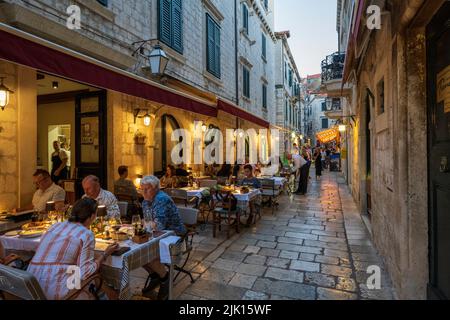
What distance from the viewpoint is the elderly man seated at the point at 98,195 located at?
12.4ft

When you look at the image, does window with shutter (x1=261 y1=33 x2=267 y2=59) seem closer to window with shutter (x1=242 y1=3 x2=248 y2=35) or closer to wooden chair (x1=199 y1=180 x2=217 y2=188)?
window with shutter (x1=242 y1=3 x2=248 y2=35)

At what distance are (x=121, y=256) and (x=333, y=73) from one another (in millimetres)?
11577

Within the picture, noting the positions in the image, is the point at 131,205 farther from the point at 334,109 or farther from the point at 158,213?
the point at 334,109

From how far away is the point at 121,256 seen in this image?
2393 millimetres

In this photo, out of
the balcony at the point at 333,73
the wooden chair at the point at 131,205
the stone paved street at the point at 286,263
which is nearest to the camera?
the stone paved street at the point at 286,263

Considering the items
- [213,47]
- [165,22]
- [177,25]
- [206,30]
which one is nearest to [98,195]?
[165,22]

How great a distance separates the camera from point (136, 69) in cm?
730

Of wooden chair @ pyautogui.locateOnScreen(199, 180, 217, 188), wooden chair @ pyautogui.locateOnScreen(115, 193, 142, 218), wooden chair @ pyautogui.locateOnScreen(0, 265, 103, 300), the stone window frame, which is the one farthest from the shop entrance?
the stone window frame

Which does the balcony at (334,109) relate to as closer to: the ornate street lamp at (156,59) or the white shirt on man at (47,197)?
the ornate street lamp at (156,59)

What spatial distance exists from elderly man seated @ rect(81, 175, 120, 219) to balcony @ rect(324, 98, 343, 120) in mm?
14825

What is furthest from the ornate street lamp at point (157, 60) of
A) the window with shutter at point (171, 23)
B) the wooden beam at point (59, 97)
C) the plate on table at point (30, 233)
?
the plate on table at point (30, 233)

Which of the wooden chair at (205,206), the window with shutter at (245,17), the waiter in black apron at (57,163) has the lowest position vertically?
the wooden chair at (205,206)

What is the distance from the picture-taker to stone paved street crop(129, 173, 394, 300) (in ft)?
11.1
